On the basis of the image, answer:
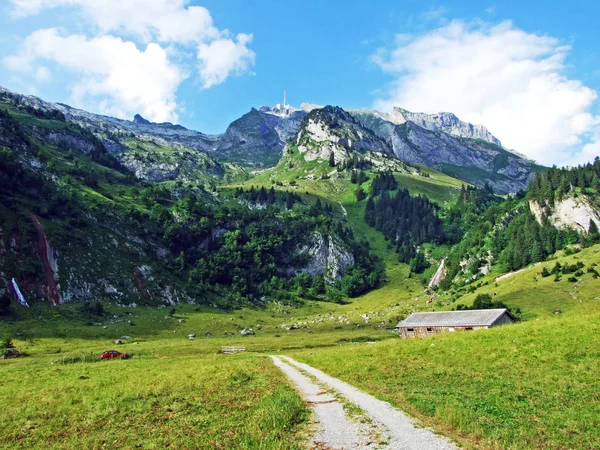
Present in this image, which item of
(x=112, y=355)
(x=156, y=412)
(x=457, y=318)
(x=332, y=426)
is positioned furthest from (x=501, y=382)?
(x=457, y=318)

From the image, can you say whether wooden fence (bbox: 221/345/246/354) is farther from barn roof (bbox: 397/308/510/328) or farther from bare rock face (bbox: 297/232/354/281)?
bare rock face (bbox: 297/232/354/281)

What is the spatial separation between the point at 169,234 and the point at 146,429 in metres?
153

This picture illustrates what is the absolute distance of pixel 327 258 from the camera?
7648 inches

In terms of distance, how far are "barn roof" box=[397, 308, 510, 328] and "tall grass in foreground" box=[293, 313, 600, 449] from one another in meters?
34.1

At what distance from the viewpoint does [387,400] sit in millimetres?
21469

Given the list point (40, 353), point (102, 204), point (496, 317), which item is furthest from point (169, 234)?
point (496, 317)

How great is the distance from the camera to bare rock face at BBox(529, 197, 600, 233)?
14400cm

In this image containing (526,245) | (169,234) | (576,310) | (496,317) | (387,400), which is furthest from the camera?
(169,234)

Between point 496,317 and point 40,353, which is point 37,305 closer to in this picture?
point 40,353

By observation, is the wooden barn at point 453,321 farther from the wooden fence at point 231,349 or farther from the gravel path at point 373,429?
the gravel path at point 373,429

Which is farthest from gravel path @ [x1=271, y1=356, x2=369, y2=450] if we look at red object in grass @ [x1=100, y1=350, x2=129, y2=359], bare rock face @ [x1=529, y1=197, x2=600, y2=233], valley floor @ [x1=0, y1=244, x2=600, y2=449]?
bare rock face @ [x1=529, y1=197, x2=600, y2=233]

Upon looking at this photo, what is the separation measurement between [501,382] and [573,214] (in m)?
159

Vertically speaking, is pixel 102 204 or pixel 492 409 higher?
pixel 102 204

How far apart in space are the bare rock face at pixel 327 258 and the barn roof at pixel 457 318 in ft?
347
